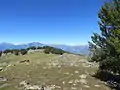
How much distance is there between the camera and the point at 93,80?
145ft

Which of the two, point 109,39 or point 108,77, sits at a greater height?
point 109,39

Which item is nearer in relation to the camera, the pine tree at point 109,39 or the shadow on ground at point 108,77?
the pine tree at point 109,39

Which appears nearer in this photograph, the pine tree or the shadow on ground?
the pine tree

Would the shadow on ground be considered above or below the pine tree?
below

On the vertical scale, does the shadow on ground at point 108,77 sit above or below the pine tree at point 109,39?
below

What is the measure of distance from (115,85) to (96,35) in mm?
9648

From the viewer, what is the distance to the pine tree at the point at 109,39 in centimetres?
4049

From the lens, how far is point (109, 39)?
4181 centimetres

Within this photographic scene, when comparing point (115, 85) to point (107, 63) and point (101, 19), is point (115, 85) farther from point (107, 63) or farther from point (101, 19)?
point (101, 19)

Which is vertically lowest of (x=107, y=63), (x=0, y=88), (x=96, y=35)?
(x=0, y=88)

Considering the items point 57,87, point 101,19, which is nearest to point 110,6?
point 101,19

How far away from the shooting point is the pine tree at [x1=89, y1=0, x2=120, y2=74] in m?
40.5

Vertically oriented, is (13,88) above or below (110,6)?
below

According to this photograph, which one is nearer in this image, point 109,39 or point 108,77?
point 109,39
